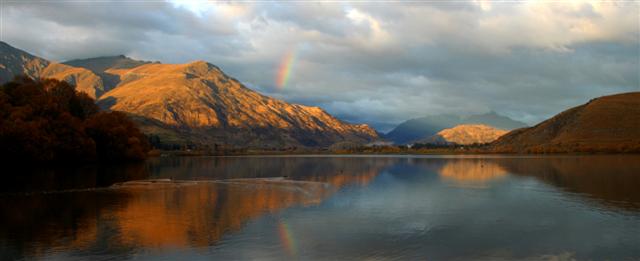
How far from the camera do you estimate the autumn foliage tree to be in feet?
354

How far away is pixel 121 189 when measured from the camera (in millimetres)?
67188

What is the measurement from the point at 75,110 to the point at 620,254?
153 meters

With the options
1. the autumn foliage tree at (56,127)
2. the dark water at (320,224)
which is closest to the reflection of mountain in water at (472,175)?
the dark water at (320,224)

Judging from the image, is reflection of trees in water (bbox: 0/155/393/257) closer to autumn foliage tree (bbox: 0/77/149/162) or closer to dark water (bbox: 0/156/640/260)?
dark water (bbox: 0/156/640/260)

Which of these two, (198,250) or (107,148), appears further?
(107,148)

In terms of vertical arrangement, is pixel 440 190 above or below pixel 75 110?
below

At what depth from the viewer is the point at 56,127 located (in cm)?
12344

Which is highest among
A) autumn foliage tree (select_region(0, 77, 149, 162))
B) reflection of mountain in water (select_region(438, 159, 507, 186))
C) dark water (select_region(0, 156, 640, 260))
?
autumn foliage tree (select_region(0, 77, 149, 162))

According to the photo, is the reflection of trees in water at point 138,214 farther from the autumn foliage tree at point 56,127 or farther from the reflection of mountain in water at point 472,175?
the autumn foliage tree at point 56,127

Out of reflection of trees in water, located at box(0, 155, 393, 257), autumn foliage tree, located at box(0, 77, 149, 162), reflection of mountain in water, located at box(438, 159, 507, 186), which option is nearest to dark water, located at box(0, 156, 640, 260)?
reflection of trees in water, located at box(0, 155, 393, 257)

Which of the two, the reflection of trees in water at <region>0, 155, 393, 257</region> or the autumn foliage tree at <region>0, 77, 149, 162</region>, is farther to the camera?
the autumn foliage tree at <region>0, 77, 149, 162</region>

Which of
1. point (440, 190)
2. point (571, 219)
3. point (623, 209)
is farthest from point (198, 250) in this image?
point (440, 190)

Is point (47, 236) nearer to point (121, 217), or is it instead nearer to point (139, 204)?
point (121, 217)

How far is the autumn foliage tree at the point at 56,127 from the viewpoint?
107875 mm
